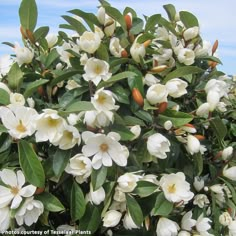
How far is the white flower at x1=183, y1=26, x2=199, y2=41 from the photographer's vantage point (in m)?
1.90

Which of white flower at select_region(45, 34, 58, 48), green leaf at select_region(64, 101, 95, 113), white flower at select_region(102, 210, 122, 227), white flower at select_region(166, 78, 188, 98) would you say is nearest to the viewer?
green leaf at select_region(64, 101, 95, 113)

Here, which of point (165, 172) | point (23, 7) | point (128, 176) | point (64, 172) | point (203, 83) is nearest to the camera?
point (128, 176)

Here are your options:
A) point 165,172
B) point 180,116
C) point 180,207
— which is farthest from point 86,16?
point 180,207

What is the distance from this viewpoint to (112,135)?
4.73ft

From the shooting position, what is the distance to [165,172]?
1700 millimetres

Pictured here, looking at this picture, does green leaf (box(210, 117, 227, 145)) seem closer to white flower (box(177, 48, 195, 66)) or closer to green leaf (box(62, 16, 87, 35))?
white flower (box(177, 48, 195, 66))

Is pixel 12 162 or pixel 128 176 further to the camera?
pixel 12 162

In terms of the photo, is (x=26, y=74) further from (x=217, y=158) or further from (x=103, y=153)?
(x=217, y=158)

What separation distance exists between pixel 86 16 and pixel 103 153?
25.6 inches

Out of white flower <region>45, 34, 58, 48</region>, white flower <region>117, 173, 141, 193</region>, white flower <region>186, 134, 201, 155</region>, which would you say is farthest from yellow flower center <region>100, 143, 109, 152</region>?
white flower <region>45, 34, 58, 48</region>

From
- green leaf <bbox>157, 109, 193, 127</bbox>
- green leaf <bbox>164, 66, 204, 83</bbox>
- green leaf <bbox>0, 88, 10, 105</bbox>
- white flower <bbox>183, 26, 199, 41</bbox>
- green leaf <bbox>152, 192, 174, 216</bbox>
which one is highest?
white flower <bbox>183, 26, 199, 41</bbox>

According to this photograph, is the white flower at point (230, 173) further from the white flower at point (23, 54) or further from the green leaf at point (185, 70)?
the white flower at point (23, 54)

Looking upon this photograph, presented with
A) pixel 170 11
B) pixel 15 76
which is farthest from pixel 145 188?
pixel 170 11

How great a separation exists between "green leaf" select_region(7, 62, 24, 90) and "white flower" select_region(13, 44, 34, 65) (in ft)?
0.43
